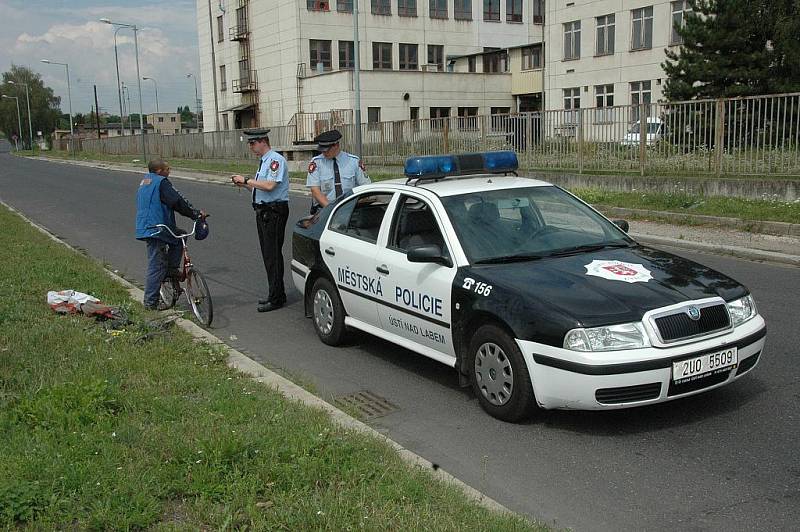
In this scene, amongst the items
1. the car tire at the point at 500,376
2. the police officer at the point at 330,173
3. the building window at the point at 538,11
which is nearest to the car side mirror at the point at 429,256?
the car tire at the point at 500,376

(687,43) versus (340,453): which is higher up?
(687,43)

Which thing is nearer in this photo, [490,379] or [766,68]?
[490,379]

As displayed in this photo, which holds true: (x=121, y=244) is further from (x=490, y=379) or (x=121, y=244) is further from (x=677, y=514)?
(x=677, y=514)

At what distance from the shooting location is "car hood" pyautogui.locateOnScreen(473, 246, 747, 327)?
480cm

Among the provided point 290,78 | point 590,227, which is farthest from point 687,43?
point 290,78

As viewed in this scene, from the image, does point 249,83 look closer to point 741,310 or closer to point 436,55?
point 436,55

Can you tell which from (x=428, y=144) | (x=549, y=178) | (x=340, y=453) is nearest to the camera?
(x=340, y=453)

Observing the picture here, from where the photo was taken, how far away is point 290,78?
2221 inches

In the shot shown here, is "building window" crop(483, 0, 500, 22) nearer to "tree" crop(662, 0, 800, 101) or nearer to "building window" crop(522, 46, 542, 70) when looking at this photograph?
"building window" crop(522, 46, 542, 70)

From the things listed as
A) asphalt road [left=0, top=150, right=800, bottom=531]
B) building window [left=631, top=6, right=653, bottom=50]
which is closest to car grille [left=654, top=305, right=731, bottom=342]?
asphalt road [left=0, top=150, right=800, bottom=531]

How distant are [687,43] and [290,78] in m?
33.2

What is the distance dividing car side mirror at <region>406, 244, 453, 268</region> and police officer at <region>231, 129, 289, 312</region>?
314cm

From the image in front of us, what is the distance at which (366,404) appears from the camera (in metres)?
5.73

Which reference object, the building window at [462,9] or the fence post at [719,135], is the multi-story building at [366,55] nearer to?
the building window at [462,9]
